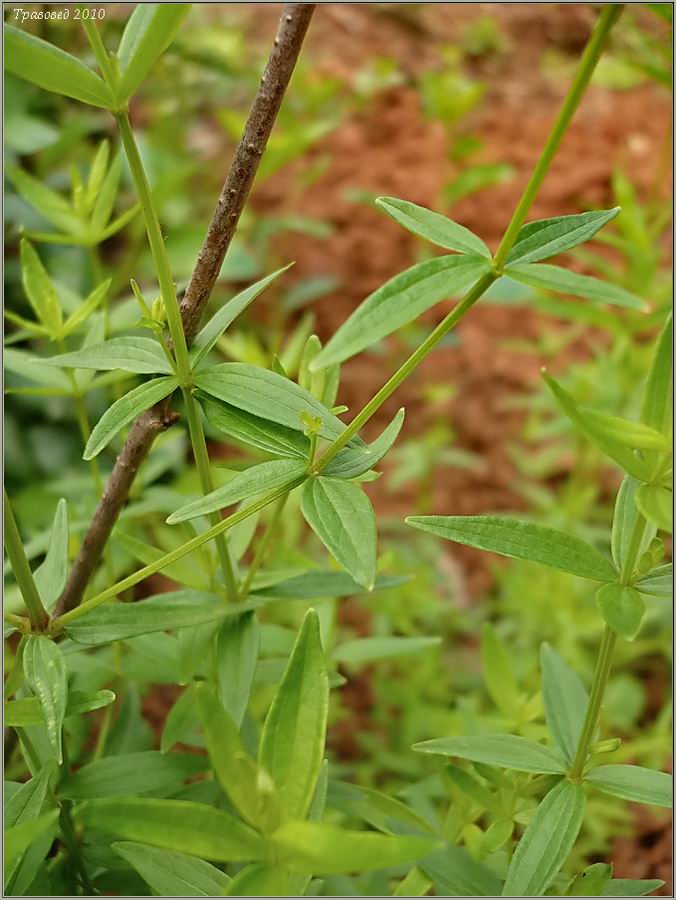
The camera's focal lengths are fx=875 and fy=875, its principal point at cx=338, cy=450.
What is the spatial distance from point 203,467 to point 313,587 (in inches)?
7.7

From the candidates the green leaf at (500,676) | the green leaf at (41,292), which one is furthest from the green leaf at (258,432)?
the green leaf at (500,676)

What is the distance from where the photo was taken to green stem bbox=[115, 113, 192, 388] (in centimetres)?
57

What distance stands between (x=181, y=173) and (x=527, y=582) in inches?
38.9

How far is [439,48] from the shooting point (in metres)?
Result: 3.20

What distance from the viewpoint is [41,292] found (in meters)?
0.88

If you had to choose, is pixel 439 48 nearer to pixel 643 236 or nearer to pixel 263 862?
pixel 643 236

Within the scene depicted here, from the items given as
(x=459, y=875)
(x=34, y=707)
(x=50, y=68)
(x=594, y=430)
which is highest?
(x=50, y=68)

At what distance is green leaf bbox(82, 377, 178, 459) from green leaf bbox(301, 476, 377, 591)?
5.1 inches

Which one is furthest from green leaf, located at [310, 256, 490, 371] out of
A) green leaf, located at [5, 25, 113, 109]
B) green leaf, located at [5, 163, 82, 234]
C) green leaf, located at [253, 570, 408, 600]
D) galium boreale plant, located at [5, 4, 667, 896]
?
green leaf, located at [5, 163, 82, 234]

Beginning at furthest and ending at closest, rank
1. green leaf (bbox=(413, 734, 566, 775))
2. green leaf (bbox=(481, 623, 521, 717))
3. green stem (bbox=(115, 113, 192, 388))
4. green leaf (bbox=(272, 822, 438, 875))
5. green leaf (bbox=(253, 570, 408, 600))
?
1. green leaf (bbox=(481, 623, 521, 717))
2. green leaf (bbox=(253, 570, 408, 600))
3. green leaf (bbox=(413, 734, 566, 775))
4. green stem (bbox=(115, 113, 192, 388))
5. green leaf (bbox=(272, 822, 438, 875))

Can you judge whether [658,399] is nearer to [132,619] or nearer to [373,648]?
[132,619]

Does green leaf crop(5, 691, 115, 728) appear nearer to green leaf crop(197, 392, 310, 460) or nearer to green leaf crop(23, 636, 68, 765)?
green leaf crop(23, 636, 68, 765)

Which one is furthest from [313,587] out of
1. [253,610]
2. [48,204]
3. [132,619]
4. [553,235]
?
[48,204]

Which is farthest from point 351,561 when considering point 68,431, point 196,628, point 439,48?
point 439,48
